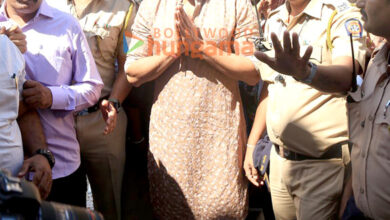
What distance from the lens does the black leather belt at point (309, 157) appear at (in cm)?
247

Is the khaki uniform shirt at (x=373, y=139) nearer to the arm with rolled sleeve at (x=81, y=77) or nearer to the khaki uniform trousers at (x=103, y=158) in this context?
the arm with rolled sleeve at (x=81, y=77)

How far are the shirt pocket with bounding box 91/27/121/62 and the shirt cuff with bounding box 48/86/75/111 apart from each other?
0.62 meters

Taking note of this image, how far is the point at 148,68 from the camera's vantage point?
2.76 metres

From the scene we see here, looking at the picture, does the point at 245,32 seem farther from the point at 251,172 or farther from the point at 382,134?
the point at 382,134

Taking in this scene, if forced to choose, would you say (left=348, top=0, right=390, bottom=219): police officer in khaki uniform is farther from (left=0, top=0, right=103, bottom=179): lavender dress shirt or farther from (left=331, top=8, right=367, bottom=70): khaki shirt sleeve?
(left=0, top=0, right=103, bottom=179): lavender dress shirt

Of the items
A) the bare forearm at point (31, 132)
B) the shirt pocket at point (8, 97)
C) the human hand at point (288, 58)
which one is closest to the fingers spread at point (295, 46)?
the human hand at point (288, 58)

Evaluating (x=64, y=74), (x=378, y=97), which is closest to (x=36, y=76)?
(x=64, y=74)

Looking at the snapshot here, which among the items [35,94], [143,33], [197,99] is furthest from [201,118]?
[35,94]

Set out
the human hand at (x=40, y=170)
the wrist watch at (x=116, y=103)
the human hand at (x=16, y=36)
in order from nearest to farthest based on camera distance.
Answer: the human hand at (x=40, y=170)
the human hand at (x=16, y=36)
the wrist watch at (x=116, y=103)

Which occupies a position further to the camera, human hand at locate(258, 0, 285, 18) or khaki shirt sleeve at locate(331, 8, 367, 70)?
human hand at locate(258, 0, 285, 18)

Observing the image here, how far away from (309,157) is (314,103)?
0.92 feet

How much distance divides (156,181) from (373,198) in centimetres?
131

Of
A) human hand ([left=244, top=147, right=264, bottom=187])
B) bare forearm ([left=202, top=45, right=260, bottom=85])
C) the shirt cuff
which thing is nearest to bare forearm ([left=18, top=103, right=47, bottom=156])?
the shirt cuff

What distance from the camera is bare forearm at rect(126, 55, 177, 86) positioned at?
274 cm
